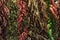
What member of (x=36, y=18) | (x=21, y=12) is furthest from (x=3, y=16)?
(x=36, y=18)

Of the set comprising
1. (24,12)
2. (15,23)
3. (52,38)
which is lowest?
(52,38)

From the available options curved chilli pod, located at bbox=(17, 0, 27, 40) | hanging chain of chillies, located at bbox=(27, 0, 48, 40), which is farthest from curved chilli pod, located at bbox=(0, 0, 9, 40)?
hanging chain of chillies, located at bbox=(27, 0, 48, 40)

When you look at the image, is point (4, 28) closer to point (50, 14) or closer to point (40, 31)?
point (40, 31)

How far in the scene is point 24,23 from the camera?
233 cm

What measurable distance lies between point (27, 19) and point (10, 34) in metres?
0.32

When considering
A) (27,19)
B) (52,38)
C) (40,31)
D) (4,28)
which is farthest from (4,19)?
(52,38)

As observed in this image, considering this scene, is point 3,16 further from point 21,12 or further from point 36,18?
point 36,18

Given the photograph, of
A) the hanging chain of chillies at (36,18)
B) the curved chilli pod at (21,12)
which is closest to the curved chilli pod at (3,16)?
the curved chilli pod at (21,12)

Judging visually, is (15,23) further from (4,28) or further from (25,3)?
(25,3)

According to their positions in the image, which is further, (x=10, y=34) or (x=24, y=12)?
(x=10, y=34)

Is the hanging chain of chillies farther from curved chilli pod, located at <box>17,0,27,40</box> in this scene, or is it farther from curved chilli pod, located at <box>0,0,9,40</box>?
curved chilli pod, located at <box>0,0,9,40</box>

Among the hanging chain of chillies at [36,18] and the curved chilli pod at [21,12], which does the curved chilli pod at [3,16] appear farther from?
the hanging chain of chillies at [36,18]

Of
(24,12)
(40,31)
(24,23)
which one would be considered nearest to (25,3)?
(24,12)

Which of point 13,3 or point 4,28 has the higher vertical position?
point 13,3
